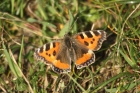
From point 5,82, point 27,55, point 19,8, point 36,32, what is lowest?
point 5,82

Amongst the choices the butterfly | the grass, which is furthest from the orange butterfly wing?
the grass

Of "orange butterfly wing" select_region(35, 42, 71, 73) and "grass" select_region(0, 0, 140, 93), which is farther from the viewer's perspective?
"grass" select_region(0, 0, 140, 93)

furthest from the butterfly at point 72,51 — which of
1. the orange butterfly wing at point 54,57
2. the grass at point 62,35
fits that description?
the grass at point 62,35

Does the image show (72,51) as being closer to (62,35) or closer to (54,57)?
(54,57)

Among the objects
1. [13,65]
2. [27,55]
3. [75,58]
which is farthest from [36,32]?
[75,58]

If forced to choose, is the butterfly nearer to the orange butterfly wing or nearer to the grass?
the orange butterfly wing

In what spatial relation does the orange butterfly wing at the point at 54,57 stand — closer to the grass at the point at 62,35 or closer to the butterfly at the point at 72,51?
the butterfly at the point at 72,51

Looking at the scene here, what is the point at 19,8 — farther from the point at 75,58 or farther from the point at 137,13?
the point at 137,13
